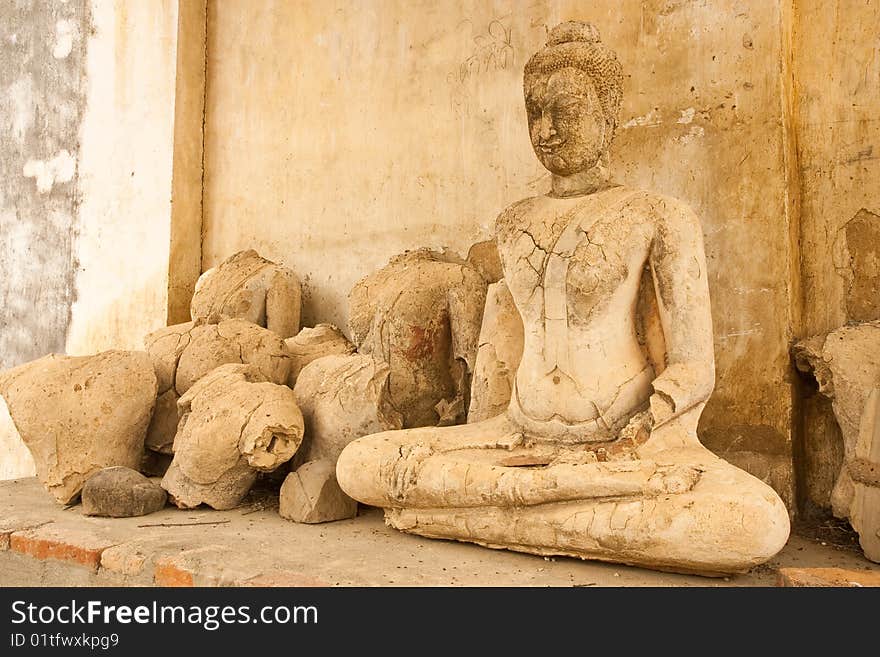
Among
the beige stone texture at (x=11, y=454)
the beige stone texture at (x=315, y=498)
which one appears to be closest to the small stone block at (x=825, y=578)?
the beige stone texture at (x=315, y=498)

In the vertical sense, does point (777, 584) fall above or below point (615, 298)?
below

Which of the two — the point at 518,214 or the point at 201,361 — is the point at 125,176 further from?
the point at 518,214

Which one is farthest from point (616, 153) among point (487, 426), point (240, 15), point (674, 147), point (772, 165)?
point (240, 15)

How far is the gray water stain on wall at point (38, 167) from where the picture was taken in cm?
629

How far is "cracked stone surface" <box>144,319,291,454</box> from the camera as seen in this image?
4336 mm

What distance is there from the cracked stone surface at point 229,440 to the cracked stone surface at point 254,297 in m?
1.11

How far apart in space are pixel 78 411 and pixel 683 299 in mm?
2638

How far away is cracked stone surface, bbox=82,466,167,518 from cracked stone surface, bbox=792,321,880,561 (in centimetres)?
274

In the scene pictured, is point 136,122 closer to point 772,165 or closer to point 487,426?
point 487,426

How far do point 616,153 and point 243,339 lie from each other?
2027 millimetres

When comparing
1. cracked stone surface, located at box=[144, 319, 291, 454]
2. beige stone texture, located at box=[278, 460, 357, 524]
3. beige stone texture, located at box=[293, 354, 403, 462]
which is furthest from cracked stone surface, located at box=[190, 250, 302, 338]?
beige stone texture, located at box=[278, 460, 357, 524]

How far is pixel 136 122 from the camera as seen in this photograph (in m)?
5.85

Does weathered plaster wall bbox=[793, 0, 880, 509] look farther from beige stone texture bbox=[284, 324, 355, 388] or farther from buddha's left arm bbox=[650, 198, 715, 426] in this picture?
Result: beige stone texture bbox=[284, 324, 355, 388]

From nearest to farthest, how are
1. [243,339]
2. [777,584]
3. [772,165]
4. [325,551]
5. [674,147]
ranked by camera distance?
[777,584]
[325,551]
[772,165]
[674,147]
[243,339]
